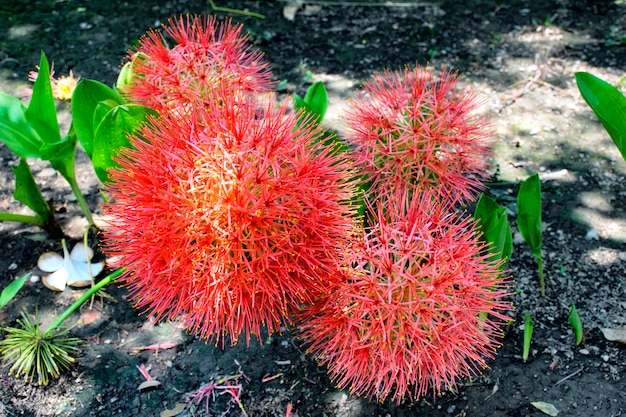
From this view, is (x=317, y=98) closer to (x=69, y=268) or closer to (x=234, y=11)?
(x=69, y=268)

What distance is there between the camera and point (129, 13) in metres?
3.79

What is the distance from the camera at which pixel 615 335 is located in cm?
201

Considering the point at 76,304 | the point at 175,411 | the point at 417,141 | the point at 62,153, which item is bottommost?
the point at 175,411

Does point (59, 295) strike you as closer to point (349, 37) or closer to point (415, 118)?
point (415, 118)

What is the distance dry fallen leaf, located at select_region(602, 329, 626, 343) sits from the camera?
78.4 inches

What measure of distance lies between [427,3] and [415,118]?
2.53m

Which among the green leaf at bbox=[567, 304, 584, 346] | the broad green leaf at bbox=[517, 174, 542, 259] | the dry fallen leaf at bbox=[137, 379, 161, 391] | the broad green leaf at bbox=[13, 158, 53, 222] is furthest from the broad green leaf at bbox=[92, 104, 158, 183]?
the green leaf at bbox=[567, 304, 584, 346]

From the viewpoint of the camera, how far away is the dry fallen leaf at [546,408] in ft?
5.98

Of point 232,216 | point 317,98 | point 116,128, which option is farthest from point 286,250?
point 317,98

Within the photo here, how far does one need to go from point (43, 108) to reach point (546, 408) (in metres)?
1.96

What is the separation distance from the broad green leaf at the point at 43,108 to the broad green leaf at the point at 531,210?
1637 mm

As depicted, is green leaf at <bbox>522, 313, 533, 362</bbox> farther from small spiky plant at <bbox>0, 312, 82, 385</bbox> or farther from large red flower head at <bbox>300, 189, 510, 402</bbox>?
small spiky plant at <bbox>0, 312, 82, 385</bbox>

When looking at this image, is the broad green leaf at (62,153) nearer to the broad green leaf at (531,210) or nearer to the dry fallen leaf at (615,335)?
the broad green leaf at (531,210)

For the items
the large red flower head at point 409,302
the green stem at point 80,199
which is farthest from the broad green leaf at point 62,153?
the large red flower head at point 409,302
